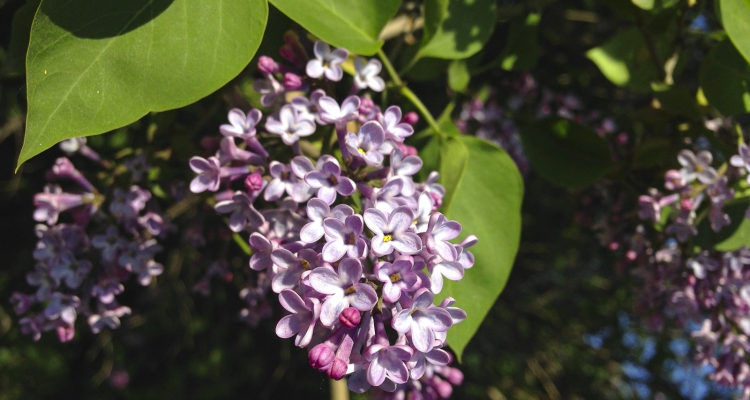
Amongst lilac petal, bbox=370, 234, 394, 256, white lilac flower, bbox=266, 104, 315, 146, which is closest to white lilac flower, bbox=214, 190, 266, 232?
white lilac flower, bbox=266, 104, 315, 146

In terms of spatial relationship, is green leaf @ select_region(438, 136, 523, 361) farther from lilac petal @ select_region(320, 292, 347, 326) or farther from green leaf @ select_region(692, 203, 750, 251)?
green leaf @ select_region(692, 203, 750, 251)

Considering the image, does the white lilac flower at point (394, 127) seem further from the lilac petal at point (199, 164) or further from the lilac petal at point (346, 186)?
the lilac petal at point (199, 164)

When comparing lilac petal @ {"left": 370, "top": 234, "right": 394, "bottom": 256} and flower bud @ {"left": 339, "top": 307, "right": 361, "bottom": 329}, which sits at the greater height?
lilac petal @ {"left": 370, "top": 234, "right": 394, "bottom": 256}

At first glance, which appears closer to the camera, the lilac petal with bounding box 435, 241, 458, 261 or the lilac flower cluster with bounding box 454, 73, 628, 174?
the lilac petal with bounding box 435, 241, 458, 261

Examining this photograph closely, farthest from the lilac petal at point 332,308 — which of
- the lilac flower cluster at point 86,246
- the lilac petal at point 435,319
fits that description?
the lilac flower cluster at point 86,246

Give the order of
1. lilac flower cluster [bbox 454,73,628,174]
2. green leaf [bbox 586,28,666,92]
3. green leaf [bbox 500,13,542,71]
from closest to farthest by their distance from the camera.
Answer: green leaf [bbox 586,28,666,92] → green leaf [bbox 500,13,542,71] → lilac flower cluster [bbox 454,73,628,174]

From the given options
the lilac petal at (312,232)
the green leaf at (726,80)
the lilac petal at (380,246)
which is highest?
the green leaf at (726,80)

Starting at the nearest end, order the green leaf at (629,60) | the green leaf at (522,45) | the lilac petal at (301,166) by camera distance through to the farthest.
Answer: the lilac petal at (301,166)
the green leaf at (629,60)
the green leaf at (522,45)

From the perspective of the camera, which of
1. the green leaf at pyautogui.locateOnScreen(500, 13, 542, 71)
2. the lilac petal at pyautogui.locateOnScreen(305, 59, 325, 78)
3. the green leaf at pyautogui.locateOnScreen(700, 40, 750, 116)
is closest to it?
the lilac petal at pyautogui.locateOnScreen(305, 59, 325, 78)
